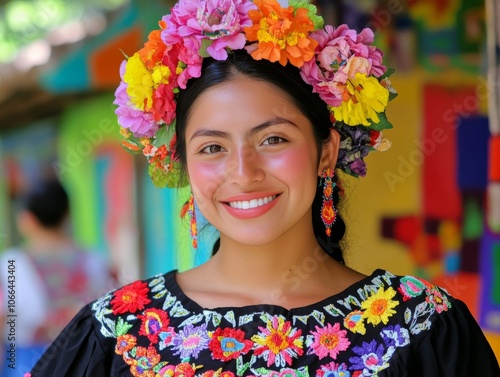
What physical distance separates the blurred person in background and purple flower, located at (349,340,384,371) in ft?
6.83

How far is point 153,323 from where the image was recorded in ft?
7.76

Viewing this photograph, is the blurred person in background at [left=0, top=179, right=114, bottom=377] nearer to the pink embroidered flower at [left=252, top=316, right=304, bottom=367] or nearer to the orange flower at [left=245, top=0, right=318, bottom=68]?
the pink embroidered flower at [left=252, top=316, right=304, bottom=367]

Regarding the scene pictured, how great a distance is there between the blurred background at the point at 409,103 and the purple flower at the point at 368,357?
178cm

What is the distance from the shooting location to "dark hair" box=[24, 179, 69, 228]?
13.8 ft

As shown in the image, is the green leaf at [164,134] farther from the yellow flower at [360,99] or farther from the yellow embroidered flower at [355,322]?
the yellow embroidered flower at [355,322]

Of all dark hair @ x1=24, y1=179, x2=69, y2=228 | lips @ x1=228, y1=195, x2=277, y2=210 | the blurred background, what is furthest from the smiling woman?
dark hair @ x1=24, y1=179, x2=69, y2=228

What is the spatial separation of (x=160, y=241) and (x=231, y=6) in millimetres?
2283

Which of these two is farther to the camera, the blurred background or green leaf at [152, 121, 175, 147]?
the blurred background

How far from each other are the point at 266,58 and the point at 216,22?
0.17m

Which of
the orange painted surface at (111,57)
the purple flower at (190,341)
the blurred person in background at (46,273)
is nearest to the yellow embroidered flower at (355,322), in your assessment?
the purple flower at (190,341)

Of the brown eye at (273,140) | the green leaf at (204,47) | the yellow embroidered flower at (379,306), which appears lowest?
the yellow embroidered flower at (379,306)

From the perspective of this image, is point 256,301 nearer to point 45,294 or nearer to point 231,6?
point 231,6

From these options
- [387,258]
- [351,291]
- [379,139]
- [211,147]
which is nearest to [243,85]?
[211,147]

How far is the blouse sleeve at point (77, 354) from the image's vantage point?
232 centimetres
